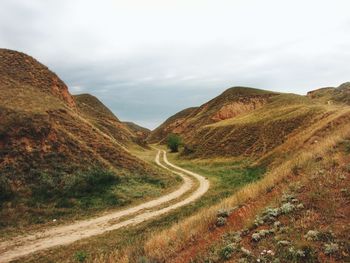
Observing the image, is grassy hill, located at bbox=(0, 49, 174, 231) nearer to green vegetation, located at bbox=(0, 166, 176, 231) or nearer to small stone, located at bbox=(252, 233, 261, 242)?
green vegetation, located at bbox=(0, 166, 176, 231)

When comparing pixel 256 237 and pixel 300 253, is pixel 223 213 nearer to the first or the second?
pixel 256 237

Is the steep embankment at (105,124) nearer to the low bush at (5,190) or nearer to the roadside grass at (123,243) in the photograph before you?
the low bush at (5,190)

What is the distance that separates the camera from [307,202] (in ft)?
31.9

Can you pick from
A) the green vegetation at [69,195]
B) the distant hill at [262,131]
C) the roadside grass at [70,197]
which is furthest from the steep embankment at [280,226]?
the distant hill at [262,131]

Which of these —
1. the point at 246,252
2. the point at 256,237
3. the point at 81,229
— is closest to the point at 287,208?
the point at 256,237

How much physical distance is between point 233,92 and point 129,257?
4406 inches

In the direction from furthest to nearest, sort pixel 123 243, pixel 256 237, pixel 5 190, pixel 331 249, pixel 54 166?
pixel 54 166 < pixel 5 190 < pixel 123 243 < pixel 256 237 < pixel 331 249

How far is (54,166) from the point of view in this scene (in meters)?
28.2

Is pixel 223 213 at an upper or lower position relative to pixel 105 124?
lower

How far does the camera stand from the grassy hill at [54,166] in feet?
77.4

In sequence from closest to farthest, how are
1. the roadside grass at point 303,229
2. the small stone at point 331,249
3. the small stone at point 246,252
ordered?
the small stone at point 331,249 < the roadside grass at point 303,229 < the small stone at point 246,252

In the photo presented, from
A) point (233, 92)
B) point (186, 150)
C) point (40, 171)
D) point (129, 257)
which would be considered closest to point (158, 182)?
point (40, 171)

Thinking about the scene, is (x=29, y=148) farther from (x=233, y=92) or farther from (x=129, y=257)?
(x=233, y=92)

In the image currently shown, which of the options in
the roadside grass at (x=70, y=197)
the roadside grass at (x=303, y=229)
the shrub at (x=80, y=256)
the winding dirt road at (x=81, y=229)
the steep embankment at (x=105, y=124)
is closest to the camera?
the roadside grass at (x=303, y=229)
